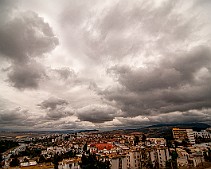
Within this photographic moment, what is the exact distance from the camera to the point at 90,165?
161 ft

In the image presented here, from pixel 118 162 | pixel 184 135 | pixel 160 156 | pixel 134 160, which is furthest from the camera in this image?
pixel 184 135

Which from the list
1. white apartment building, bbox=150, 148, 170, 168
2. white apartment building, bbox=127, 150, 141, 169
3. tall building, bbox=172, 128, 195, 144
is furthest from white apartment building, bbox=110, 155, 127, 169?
tall building, bbox=172, 128, 195, 144

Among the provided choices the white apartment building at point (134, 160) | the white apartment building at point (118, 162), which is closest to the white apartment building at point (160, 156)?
the white apartment building at point (134, 160)

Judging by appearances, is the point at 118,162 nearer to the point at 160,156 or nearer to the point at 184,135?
the point at 160,156

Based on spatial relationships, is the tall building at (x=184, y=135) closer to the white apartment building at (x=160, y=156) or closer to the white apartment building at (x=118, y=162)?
the white apartment building at (x=160, y=156)

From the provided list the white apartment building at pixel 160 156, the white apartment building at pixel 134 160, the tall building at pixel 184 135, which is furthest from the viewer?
the tall building at pixel 184 135

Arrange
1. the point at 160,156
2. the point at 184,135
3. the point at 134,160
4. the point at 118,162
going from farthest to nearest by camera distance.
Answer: the point at 184,135
the point at 160,156
the point at 134,160
the point at 118,162

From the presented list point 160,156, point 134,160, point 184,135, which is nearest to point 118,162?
point 134,160

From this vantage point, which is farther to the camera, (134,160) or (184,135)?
(184,135)

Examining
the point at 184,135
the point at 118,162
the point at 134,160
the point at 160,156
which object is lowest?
the point at 134,160

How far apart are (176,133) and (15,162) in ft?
327

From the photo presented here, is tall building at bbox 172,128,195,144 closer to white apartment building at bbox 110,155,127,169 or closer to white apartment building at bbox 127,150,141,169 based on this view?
white apartment building at bbox 127,150,141,169

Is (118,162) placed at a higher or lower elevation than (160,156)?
lower

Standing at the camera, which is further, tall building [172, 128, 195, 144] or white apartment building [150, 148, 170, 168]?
tall building [172, 128, 195, 144]
